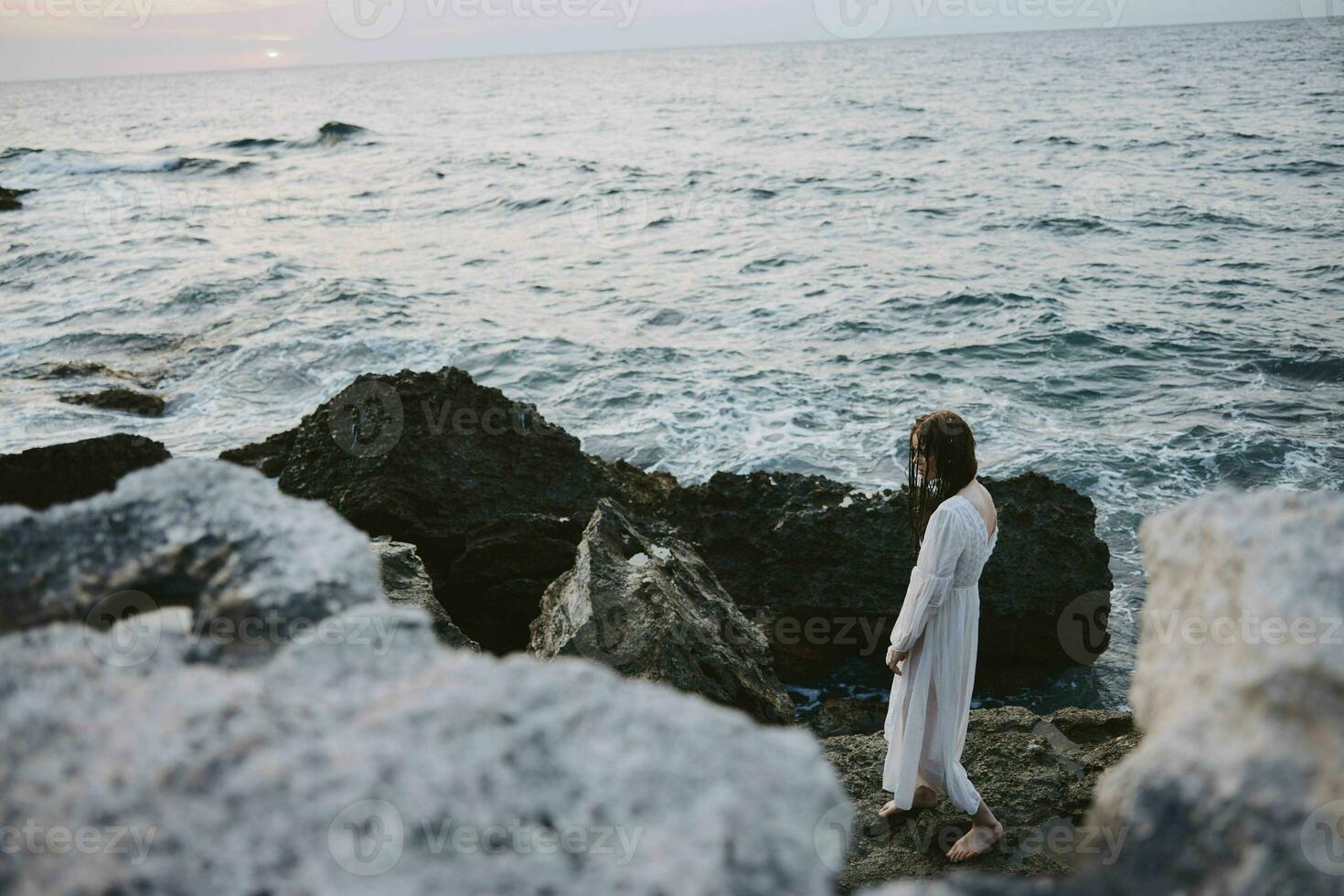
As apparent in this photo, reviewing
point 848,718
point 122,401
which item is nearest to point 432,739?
point 848,718

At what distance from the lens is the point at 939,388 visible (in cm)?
1401

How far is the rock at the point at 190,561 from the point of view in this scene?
1.57m

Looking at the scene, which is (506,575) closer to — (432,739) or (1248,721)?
(432,739)

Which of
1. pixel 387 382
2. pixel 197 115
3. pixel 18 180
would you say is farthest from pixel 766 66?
pixel 387 382

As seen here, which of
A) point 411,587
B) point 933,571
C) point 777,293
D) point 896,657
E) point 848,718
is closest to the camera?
point 933,571

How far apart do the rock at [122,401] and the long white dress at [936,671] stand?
12.1 m

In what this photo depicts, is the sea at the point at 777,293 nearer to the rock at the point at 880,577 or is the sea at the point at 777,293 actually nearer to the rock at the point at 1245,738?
the rock at the point at 880,577

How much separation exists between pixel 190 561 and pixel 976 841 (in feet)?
13.0

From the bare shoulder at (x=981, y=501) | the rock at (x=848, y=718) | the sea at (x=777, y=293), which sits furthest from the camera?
the sea at (x=777, y=293)

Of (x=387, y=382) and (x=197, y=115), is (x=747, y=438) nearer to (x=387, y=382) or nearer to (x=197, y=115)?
(x=387, y=382)

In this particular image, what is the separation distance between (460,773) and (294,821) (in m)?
0.21

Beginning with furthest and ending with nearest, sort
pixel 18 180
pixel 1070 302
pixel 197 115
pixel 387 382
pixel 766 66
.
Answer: pixel 766 66 → pixel 197 115 → pixel 18 180 → pixel 1070 302 → pixel 387 382

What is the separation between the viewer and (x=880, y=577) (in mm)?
7016

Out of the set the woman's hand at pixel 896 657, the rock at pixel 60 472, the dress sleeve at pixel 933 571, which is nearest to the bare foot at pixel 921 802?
the woman's hand at pixel 896 657
